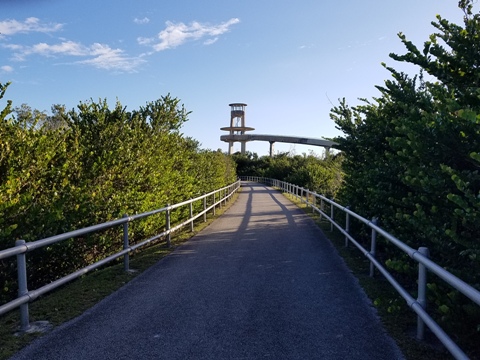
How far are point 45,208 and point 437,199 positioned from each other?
532 centimetres

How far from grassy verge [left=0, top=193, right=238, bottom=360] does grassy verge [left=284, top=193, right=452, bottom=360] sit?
3.45m

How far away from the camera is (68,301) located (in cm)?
529

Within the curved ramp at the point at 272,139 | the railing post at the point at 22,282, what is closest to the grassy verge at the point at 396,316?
the railing post at the point at 22,282

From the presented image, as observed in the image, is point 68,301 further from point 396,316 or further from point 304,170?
point 304,170

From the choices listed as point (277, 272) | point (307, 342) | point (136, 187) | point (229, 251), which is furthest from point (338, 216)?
point (307, 342)

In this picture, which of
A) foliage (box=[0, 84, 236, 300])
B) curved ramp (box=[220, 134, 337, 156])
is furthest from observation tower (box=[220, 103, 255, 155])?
foliage (box=[0, 84, 236, 300])

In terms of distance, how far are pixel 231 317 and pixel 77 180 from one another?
4534 mm

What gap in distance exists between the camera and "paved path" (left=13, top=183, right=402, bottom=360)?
3.83m

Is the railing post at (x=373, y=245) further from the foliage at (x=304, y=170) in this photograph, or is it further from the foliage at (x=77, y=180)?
the foliage at (x=304, y=170)

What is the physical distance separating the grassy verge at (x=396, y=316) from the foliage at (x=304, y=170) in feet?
36.1

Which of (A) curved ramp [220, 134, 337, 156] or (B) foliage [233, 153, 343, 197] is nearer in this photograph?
(B) foliage [233, 153, 343, 197]

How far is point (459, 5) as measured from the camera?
5.38m

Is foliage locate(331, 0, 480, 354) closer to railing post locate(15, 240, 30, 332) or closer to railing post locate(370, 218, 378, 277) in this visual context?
railing post locate(370, 218, 378, 277)

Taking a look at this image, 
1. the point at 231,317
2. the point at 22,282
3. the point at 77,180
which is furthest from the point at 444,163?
the point at 77,180
